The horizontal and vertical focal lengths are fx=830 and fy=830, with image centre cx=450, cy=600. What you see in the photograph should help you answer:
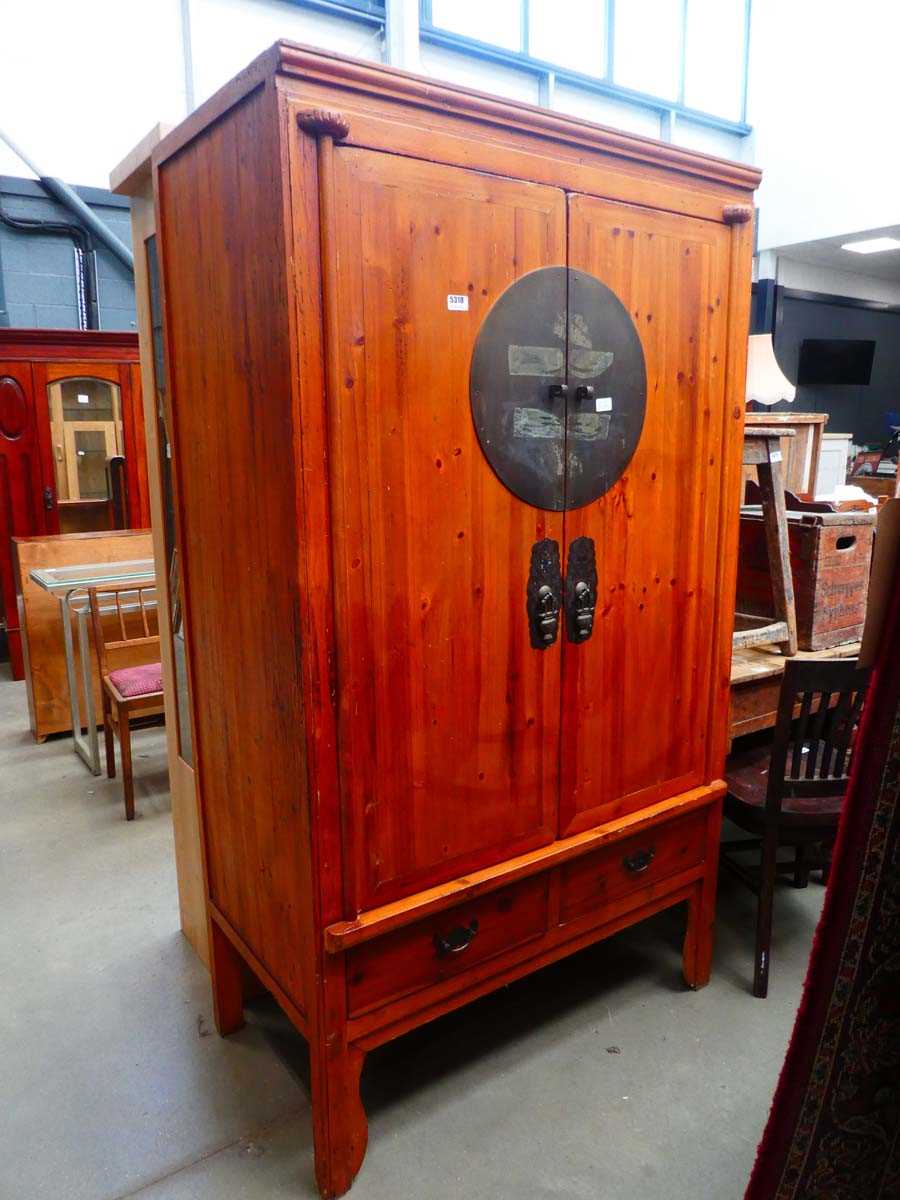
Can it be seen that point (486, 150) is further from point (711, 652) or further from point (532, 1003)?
point (532, 1003)

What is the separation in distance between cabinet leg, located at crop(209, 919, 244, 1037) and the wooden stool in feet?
5.13

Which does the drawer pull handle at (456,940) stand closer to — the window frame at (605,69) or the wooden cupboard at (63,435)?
the wooden cupboard at (63,435)

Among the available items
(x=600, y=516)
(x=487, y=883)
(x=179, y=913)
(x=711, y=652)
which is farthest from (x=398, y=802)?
(x=179, y=913)

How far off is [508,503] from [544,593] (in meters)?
0.21

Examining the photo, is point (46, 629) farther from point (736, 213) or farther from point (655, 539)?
point (736, 213)

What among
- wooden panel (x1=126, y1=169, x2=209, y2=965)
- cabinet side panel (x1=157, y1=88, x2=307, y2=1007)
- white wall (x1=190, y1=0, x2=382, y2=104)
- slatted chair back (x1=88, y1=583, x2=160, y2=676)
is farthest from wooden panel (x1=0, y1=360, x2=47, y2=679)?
cabinet side panel (x1=157, y1=88, x2=307, y2=1007)

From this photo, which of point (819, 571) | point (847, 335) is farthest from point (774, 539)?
point (847, 335)

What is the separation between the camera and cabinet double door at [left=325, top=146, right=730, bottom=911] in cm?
142

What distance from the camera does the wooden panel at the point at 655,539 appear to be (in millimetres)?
1753

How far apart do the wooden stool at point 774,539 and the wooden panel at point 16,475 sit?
13.4 ft

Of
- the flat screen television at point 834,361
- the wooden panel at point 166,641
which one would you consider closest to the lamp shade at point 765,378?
the wooden panel at point 166,641

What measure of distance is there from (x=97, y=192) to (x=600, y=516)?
17.3ft

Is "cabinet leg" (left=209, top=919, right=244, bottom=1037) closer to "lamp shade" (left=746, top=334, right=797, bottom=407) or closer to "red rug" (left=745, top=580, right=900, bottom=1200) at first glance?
"red rug" (left=745, top=580, right=900, bottom=1200)

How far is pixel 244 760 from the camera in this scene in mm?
1720
